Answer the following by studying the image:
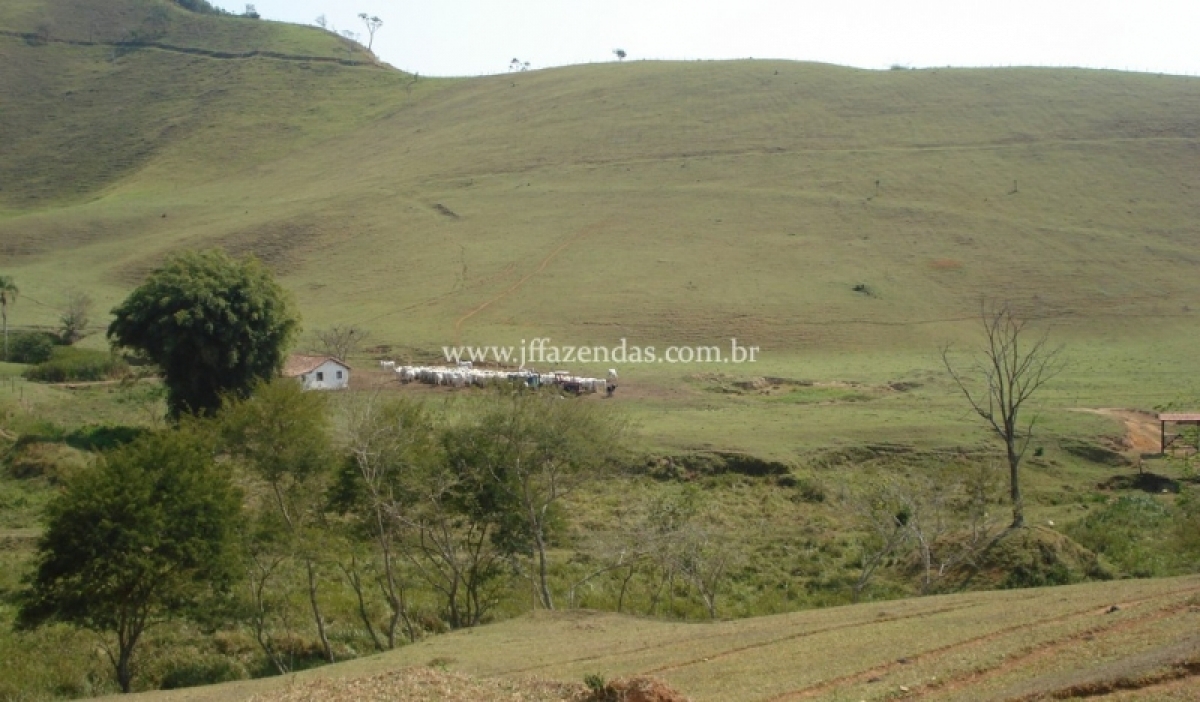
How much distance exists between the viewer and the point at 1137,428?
4084cm

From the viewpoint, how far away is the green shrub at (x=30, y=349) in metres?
59.1

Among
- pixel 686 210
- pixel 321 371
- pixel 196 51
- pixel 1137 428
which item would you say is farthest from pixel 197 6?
pixel 1137 428

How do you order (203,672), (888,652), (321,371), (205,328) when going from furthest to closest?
1. (321,371)
2. (205,328)
3. (203,672)
4. (888,652)

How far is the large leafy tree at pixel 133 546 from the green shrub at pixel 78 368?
1350 inches

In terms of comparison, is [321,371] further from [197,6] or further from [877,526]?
[197,6]

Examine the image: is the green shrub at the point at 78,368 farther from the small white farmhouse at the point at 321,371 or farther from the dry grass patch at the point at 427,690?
the dry grass patch at the point at 427,690

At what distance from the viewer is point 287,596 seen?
84.2 ft

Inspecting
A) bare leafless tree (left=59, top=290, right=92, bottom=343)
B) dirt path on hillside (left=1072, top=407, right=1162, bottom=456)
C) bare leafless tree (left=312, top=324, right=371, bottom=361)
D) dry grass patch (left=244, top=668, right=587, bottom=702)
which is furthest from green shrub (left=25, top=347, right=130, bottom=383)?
dry grass patch (left=244, top=668, right=587, bottom=702)

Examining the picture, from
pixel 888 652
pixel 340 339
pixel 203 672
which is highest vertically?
pixel 340 339

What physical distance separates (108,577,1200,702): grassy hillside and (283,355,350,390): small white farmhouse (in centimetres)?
3109

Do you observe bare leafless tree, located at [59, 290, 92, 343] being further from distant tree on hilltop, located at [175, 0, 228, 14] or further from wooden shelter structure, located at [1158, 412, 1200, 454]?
distant tree on hilltop, located at [175, 0, 228, 14]

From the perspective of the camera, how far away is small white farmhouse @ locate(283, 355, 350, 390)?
160 ft

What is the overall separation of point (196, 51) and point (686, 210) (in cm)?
9829

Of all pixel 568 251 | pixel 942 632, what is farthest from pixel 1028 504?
pixel 568 251
